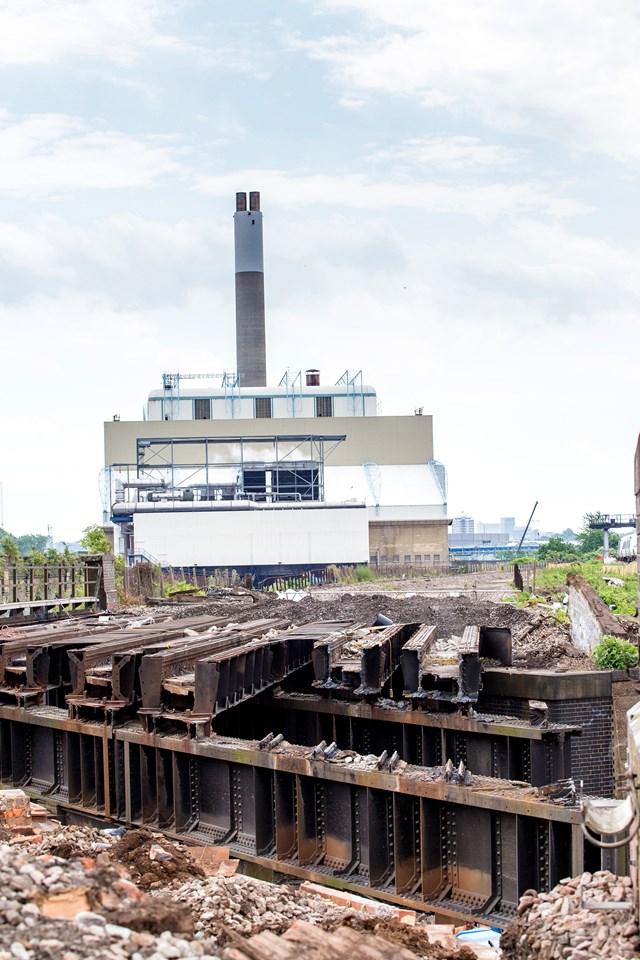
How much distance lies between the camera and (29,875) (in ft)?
21.3

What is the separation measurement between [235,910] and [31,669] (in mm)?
8904

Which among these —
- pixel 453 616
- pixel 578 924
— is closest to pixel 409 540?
pixel 453 616

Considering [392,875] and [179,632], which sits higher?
[179,632]

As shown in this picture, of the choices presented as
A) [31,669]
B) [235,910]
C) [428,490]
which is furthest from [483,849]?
[428,490]

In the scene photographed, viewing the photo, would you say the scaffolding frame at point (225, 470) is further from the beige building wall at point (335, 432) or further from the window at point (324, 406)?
the window at point (324, 406)

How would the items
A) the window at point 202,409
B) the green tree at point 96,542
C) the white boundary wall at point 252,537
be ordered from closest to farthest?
the green tree at point 96,542, the white boundary wall at point 252,537, the window at point 202,409

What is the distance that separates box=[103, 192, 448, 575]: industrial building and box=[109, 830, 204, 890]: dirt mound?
4706cm

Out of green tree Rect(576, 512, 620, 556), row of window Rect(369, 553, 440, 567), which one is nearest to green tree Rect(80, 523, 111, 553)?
row of window Rect(369, 553, 440, 567)

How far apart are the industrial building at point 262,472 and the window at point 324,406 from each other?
15cm

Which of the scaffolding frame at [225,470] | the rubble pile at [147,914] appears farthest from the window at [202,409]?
the rubble pile at [147,914]

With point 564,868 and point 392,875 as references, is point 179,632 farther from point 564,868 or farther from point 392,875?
point 564,868

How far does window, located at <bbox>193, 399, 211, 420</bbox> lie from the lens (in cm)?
7556

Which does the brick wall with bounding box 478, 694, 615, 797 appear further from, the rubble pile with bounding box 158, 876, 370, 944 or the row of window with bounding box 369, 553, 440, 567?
the row of window with bounding box 369, 553, 440, 567

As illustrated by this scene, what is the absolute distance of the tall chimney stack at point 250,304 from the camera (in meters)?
74.8
